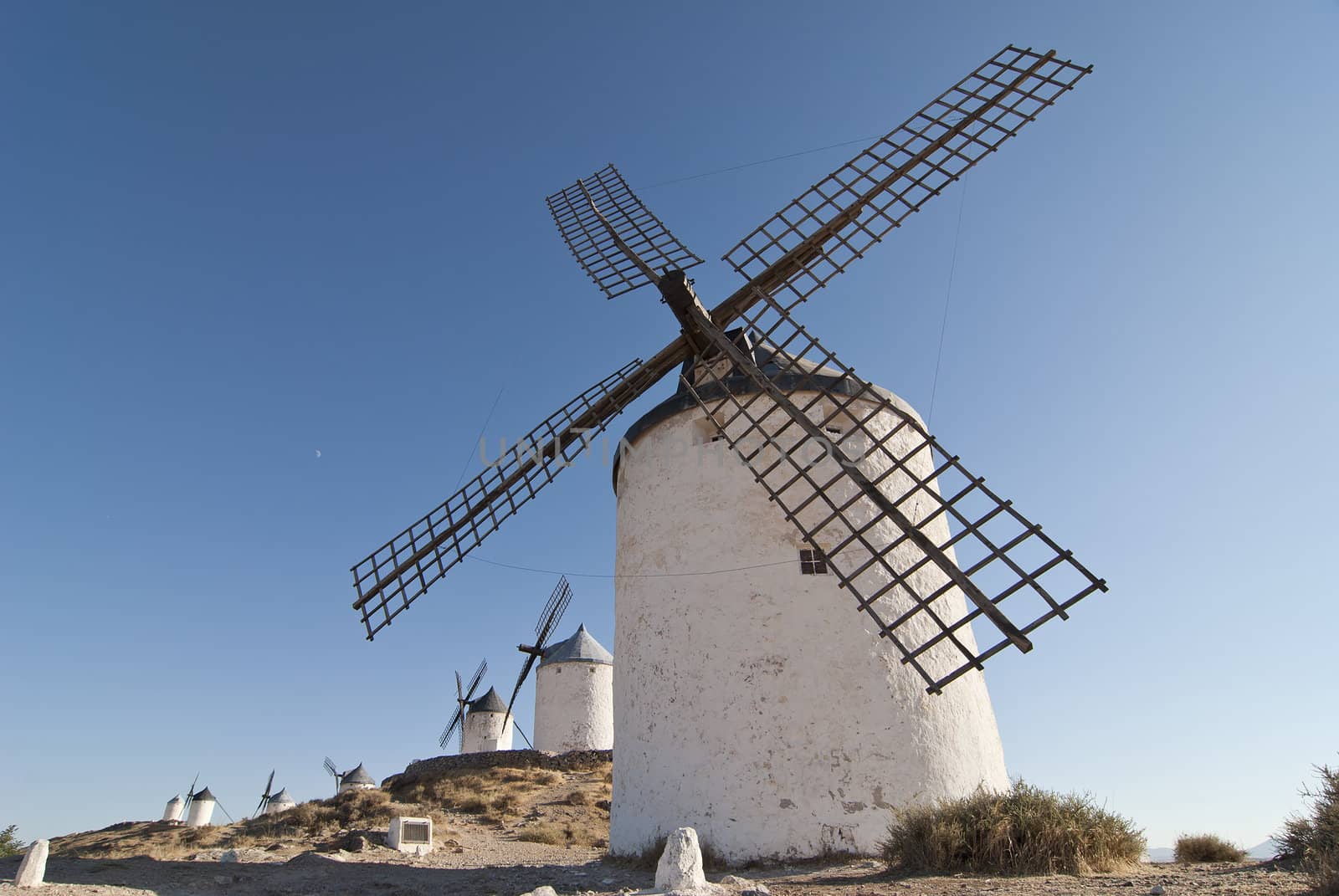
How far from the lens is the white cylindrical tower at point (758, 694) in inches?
274

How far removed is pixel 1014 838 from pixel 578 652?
18307mm

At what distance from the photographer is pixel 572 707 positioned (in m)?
22.0

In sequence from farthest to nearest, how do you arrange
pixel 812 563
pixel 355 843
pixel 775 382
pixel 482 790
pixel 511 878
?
pixel 482 790 < pixel 355 843 < pixel 775 382 < pixel 812 563 < pixel 511 878

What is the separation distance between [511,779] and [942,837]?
48.0ft

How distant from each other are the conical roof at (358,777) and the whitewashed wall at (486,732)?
636 cm

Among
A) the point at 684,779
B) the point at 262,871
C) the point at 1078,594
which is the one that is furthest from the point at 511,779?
the point at 1078,594

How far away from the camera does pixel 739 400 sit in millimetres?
A: 8688

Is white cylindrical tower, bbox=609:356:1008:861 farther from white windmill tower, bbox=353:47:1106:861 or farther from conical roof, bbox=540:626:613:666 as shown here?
conical roof, bbox=540:626:613:666

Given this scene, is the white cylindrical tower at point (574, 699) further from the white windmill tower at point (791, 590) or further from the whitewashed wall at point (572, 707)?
the white windmill tower at point (791, 590)

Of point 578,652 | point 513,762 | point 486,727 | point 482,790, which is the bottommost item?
point 482,790

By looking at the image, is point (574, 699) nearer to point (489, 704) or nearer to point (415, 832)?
point (489, 704)

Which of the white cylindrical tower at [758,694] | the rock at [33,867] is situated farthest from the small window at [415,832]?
the rock at [33,867]

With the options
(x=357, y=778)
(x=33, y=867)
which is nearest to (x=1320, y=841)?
(x=33, y=867)

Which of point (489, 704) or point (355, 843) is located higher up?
point (489, 704)
